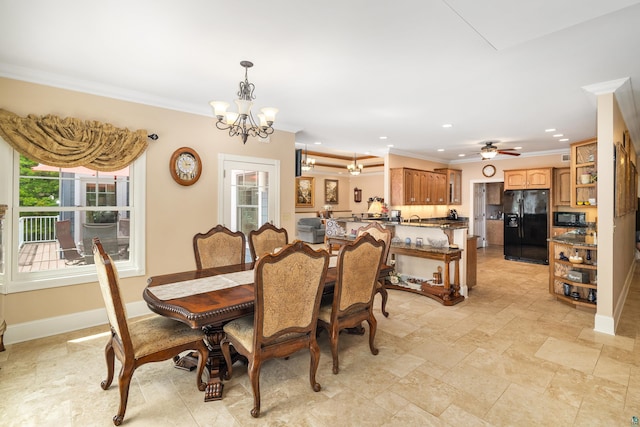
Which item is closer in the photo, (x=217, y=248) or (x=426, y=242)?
(x=217, y=248)

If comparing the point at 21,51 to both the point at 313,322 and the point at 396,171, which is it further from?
the point at 396,171

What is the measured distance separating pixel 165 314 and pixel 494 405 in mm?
2242

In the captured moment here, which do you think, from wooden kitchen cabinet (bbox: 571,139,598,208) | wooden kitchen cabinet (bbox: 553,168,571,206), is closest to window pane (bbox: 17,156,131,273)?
wooden kitchen cabinet (bbox: 571,139,598,208)

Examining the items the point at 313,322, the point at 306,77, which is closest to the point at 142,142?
the point at 306,77

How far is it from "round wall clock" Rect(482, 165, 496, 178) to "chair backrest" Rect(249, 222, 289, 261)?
6.49m

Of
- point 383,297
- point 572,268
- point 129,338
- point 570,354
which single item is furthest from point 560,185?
point 129,338

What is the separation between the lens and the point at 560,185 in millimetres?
6824

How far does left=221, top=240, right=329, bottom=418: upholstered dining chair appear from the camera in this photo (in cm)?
188

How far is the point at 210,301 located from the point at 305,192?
8498 millimetres

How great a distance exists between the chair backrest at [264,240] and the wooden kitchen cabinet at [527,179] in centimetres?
613

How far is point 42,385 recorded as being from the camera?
2.31 metres

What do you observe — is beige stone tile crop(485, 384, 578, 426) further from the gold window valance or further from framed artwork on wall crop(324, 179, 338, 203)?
framed artwork on wall crop(324, 179, 338, 203)

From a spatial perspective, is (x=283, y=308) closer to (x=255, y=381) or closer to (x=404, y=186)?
(x=255, y=381)

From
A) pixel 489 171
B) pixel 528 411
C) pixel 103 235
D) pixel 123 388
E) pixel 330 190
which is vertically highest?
pixel 489 171
